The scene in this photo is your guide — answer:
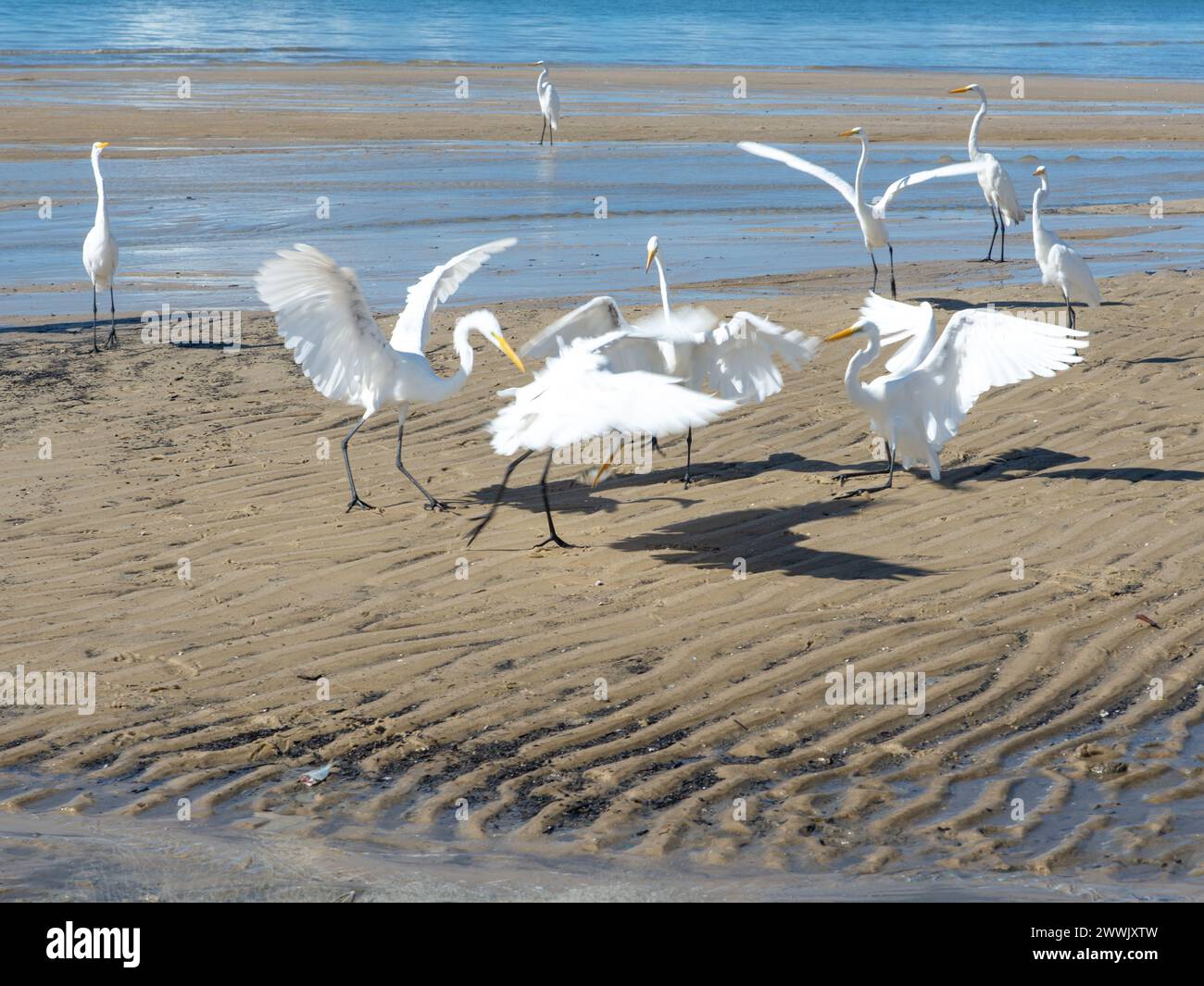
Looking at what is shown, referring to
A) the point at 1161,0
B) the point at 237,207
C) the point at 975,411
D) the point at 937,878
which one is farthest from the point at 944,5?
the point at 937,878

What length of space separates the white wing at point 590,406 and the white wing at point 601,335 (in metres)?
0.78

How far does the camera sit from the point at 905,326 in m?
9.43

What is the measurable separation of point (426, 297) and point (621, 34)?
5727 centimetres

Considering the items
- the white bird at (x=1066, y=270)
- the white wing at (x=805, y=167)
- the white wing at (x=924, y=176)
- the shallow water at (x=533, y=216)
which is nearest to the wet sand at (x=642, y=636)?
the white bird at (x=1066, y=270)

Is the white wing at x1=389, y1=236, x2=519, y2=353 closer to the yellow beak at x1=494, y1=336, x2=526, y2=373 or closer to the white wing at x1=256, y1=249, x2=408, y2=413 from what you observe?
the white wing at x1=256, y1=249, x2=408, y2=413

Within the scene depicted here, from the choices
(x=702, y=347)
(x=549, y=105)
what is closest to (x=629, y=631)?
(x=702, y=347)

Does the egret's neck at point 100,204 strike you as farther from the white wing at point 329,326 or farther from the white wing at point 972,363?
the white wing at point 972,363

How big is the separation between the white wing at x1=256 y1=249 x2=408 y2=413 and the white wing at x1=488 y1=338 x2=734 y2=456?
116cm

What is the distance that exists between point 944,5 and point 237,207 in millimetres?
83730

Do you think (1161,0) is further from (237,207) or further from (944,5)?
(237,207)

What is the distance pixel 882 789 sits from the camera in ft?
16.9

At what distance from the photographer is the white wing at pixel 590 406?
6.61 m

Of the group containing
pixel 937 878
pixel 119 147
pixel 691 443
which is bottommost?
pixel 937 878

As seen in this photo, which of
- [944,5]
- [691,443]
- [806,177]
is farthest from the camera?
[944,5]
